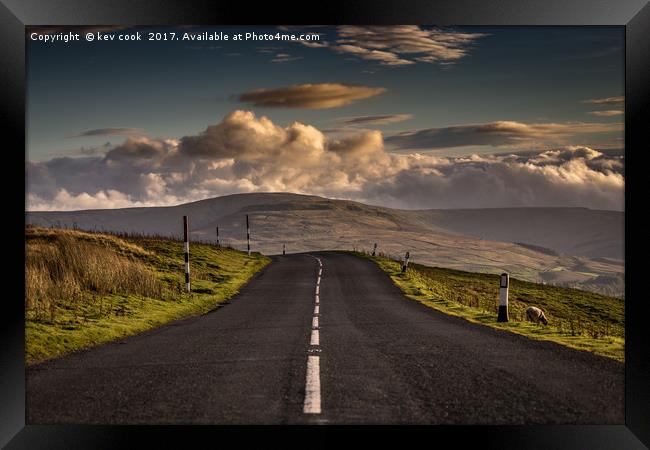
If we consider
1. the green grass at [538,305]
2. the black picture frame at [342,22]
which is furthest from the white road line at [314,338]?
the black picture frame at [342,22]

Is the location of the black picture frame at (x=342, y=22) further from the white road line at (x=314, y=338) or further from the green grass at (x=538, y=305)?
the white road line at (x=314, y=338)

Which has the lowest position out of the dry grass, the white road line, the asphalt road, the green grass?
the green grass

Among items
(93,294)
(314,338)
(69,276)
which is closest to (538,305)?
(93,294)

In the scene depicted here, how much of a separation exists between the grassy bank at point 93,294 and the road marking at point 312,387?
453 cm

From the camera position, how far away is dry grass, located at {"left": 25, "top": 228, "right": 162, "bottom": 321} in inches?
613

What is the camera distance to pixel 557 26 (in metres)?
7.38

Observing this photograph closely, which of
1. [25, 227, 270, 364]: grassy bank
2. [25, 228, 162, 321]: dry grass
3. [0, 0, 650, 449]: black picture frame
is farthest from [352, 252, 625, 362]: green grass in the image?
[25, 228, 162, 321]: dry grass

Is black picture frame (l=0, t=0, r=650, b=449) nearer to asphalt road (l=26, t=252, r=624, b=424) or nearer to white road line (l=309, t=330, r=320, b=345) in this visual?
asphalt road (l=26, t=252, r=624, b=424)

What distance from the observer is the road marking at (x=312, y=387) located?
6.90 meters

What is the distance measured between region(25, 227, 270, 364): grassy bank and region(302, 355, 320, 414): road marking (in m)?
4.53

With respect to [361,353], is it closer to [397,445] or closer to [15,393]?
[397,445]

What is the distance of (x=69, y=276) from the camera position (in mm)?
18000

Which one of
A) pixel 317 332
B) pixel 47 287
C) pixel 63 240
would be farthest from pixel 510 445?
pixel 63 240

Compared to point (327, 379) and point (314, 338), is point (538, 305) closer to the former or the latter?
point (314, 338)
